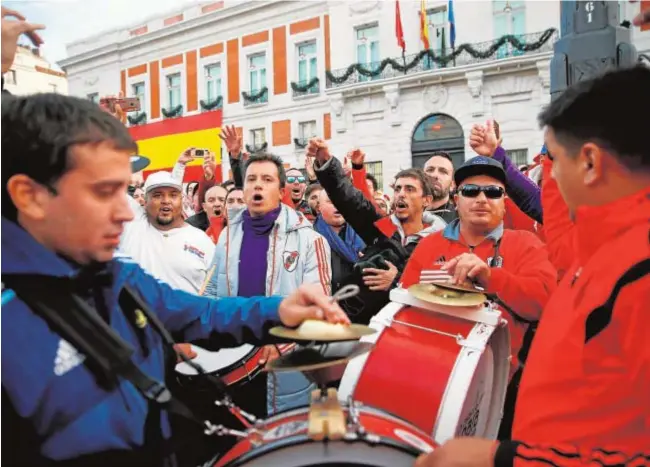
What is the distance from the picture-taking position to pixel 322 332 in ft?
4.47

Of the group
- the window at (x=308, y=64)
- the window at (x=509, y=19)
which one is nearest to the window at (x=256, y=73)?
the window at (x=308, y=64)

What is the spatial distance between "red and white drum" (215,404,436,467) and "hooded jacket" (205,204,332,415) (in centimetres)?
208

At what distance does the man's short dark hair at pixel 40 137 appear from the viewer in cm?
121

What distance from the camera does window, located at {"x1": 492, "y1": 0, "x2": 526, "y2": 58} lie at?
19188mm

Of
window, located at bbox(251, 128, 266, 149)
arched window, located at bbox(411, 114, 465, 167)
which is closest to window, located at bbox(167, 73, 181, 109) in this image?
window, located at bbox(251, 128, 266, 149)

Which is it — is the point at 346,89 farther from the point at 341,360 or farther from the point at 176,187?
the point at 341,360

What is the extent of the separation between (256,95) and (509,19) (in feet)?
34.1

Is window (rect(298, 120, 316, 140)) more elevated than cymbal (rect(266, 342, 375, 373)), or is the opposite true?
window (rect(298, 120, 316, 140))

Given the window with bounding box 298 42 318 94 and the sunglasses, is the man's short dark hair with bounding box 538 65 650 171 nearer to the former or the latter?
the sunglasses

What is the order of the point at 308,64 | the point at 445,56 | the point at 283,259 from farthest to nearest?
the point at 308,64
the point at 445,56
the point at 283,259

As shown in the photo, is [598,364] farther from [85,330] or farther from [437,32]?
[437,32]

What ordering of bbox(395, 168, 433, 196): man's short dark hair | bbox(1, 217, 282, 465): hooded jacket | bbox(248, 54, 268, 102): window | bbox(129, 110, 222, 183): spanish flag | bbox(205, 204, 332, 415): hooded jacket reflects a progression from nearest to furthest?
bbox(1, 217, 282, 465): hooded jacket
bbox(205, 204, 332, 415): hooded jacket
bbox(395, 168, 433, 196): man's short dark hair
bbox(129, 110, 222, 183): spanish flag
bbox(248, 54, 268, 102): window

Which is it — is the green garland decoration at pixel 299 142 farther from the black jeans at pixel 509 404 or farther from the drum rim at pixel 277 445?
the drum rim at pixel 277 445

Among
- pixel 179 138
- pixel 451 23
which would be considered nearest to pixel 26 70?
pixel 451 23
